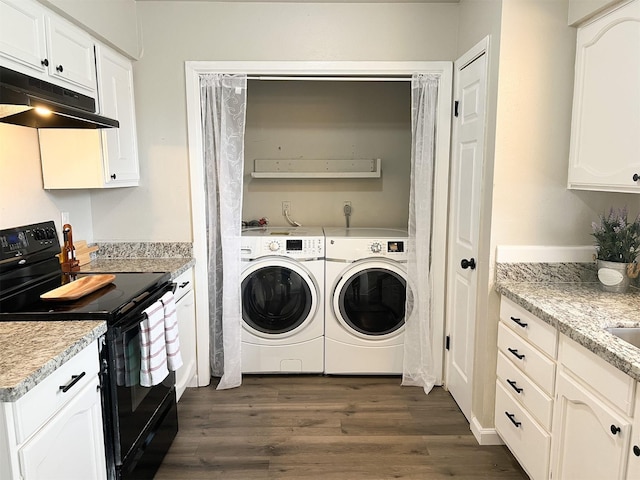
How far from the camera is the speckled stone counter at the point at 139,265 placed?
8.20 ft

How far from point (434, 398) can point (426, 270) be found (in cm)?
82

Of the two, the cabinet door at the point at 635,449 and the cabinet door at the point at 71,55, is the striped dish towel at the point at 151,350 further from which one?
the cabinet door at the point at 635,449

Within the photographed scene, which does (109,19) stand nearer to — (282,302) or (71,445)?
(282,302)

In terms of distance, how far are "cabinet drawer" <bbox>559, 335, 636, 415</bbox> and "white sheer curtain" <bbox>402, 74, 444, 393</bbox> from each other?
127 cm

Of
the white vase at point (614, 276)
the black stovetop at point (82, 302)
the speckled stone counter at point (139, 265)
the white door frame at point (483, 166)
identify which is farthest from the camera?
the speckled stone counter at point (139, 265)

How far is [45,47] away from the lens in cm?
191

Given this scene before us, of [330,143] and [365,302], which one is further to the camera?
[330,143]

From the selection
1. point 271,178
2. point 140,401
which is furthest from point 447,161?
point 140,401

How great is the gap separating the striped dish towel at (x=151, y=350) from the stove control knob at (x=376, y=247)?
1492 millimetres

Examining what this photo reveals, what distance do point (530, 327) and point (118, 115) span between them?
7.85ft

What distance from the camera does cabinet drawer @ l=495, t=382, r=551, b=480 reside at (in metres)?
1.82

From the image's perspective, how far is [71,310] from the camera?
1.68m

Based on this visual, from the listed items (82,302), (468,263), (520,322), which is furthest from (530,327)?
(82,302)

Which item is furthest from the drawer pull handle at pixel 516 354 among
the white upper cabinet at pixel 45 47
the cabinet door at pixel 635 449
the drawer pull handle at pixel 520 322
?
the white upper cabinet at pixel 45 47
